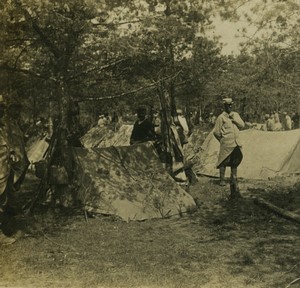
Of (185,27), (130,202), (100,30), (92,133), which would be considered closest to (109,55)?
(100,30)

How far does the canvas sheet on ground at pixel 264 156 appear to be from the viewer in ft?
36.3

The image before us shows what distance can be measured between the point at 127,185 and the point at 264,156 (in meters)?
4.95

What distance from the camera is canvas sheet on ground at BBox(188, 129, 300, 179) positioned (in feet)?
36.3

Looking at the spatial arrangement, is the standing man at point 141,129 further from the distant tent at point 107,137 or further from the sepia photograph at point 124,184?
the distant tent at point 107,137

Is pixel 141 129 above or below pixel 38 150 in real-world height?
above

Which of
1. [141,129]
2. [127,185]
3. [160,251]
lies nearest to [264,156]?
[141,129]

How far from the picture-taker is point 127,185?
7.62 metres

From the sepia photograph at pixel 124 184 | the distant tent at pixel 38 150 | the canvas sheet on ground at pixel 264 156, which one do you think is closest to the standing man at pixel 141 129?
the sepia photograph at pixel 124 184

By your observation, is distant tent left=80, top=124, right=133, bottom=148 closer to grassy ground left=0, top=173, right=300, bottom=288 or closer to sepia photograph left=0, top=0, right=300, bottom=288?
sepia photograph left=0, top=0, right=300, bottom=288

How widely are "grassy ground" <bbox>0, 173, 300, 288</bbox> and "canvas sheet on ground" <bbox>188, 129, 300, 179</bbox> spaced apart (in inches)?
135

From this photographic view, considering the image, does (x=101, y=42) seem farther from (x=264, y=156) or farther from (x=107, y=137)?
(x=107, y=137)

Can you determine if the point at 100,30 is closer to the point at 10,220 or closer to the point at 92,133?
the point at 10,220

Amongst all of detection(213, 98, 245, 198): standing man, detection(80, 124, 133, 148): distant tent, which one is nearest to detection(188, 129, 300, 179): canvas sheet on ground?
detection(213, 98, 245, 198): standing man

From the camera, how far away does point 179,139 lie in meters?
10.2
